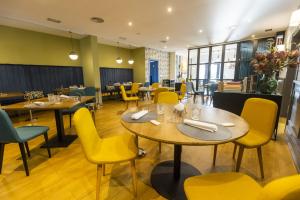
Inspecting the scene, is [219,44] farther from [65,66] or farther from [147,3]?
[65,66]

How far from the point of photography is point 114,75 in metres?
7.61

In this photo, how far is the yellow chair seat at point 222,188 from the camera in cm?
88

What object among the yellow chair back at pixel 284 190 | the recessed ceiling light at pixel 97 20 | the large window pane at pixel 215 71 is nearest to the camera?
the yellow chair back at pixel 284 190

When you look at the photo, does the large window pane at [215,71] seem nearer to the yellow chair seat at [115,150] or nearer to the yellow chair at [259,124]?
the yellow chair at [259,124]

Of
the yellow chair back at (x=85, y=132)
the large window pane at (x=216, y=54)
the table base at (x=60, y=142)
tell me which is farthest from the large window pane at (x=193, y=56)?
the yellow chair back at (x=85, y=132)

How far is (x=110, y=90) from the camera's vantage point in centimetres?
683

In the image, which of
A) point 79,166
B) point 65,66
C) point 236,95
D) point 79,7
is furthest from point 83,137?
point 65,66

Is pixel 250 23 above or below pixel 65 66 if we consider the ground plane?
above

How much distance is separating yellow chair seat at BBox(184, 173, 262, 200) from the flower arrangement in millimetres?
2305

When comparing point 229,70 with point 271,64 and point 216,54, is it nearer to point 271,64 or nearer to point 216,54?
point 216,54

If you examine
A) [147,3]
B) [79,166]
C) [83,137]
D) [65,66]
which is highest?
[147,3]

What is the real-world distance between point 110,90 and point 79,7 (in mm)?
3954

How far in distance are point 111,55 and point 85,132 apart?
681cm

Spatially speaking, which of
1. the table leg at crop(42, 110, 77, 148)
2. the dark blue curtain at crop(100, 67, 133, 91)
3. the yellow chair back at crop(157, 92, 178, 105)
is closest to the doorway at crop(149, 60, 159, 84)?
the dark blue curtain at crop(100, 67, 133, 91)
